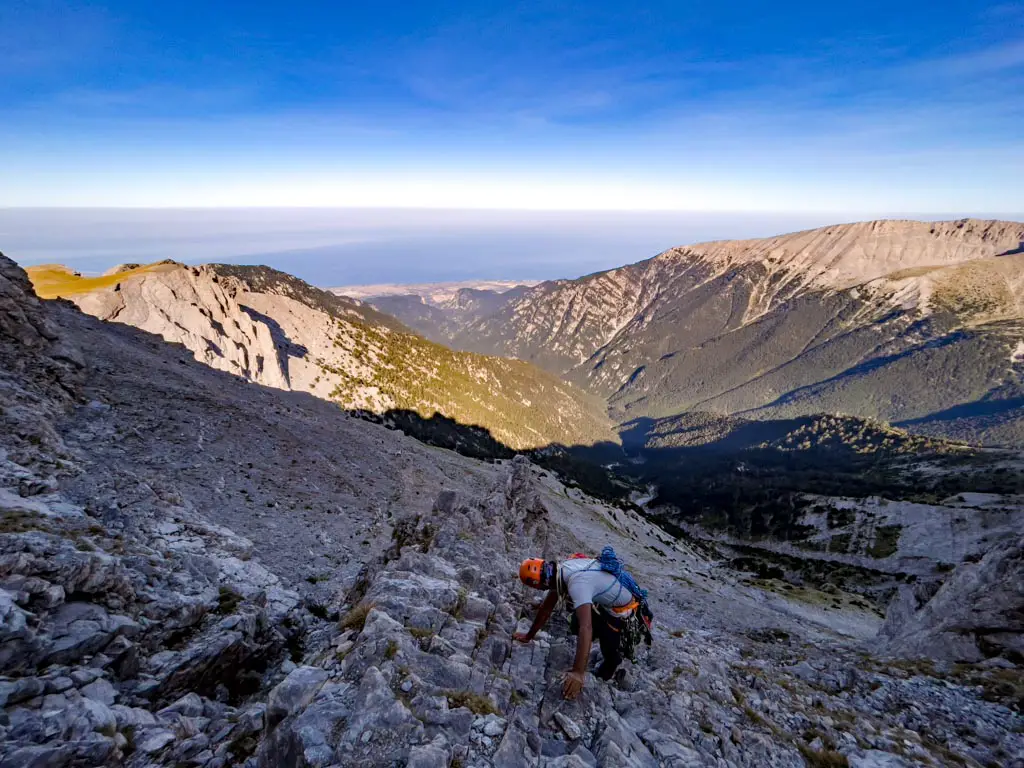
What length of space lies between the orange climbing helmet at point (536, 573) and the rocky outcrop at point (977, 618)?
1800 cm

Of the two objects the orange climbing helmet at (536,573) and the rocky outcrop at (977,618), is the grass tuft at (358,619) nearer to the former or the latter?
the orange climbing helmet at (536,573)

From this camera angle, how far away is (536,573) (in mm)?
9602

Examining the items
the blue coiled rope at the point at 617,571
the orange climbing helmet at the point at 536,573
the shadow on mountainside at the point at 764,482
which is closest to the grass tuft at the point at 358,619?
the orange climbing helmet at the point at 536,573

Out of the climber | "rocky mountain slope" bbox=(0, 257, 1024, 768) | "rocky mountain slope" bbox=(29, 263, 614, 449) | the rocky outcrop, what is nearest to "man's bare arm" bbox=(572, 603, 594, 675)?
the climber

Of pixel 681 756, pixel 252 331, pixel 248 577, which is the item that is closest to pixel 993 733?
pixel 681 756

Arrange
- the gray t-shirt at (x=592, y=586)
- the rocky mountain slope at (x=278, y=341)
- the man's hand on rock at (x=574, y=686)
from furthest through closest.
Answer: the rocky mountain slope at (x=278, y=341)
the gray t-shirt at (x=592, y=586)
the man's hand on rock at (x=574, y=686)

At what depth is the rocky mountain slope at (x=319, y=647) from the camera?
703 centimetres

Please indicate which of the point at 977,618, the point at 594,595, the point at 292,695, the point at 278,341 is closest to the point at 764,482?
the point at 278,341

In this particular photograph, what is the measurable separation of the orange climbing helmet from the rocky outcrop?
17998 mm

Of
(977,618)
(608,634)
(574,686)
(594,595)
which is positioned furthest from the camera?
(977,618)

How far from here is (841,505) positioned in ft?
377

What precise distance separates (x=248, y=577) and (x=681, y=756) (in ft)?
41.4

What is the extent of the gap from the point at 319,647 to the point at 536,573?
218 inches

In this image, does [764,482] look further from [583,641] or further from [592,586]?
[583,641]
